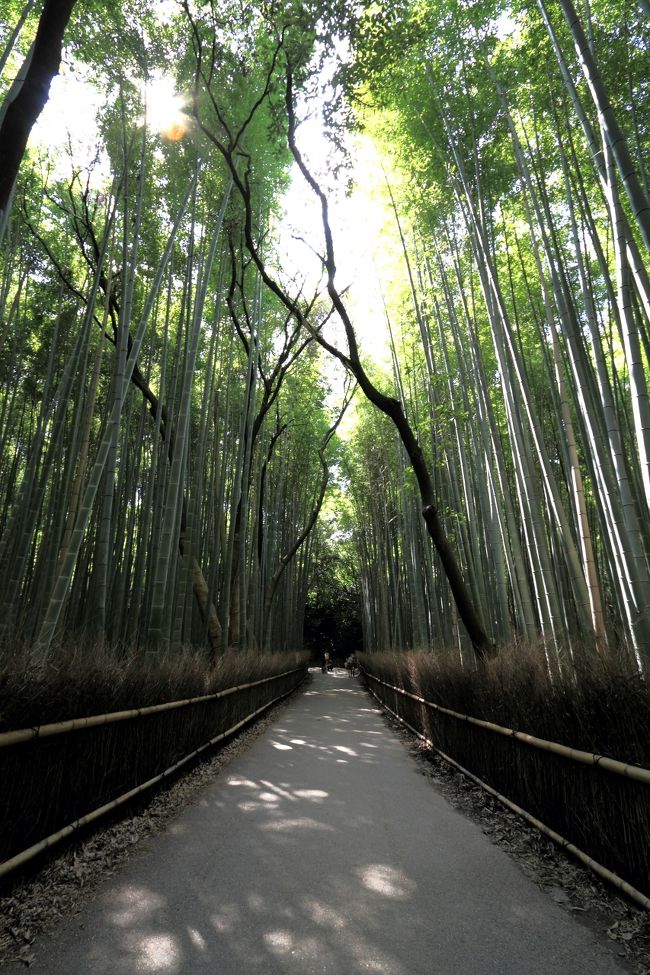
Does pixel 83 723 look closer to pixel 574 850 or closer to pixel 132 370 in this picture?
pixel 574 850

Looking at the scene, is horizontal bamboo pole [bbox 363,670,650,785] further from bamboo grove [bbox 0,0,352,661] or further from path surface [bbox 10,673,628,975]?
bamboo grove [bbox 0,0,352,661]

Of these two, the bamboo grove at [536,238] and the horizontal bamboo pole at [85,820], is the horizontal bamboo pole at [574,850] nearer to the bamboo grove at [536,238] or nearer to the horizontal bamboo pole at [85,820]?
the bamboo grove at [536,238]

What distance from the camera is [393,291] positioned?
6.31 m

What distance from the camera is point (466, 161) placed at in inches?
164

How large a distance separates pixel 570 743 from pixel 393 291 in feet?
18.7

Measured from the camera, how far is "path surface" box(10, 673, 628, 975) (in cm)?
128

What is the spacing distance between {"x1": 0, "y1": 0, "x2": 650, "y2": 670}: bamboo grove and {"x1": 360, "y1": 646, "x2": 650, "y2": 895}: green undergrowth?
0.23 metres

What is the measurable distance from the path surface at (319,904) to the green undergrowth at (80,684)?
593 millimetres

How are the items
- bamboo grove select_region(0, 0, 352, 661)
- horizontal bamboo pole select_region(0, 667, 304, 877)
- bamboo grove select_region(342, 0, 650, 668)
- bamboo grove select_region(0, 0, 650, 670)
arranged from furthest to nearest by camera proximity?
bamboo grove select_region(0, 0, 352, 661), bamboo grove select_region(0, 0, 650, 670), bamboo grove select_region(342, 0, 650, 668), horizontal bamboo pole select_region(0, 667, 304, 877)

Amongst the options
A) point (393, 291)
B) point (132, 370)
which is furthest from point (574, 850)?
point (393, 291)

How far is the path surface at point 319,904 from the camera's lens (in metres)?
1.28

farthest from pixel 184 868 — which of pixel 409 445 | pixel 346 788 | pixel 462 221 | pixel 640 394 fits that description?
pixel 462 221

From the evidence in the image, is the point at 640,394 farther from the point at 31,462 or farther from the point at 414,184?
the point at 31,462

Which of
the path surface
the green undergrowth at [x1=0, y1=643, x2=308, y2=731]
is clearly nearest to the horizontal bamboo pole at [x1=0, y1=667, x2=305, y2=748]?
the green undergrowth at [x1=0, y1=643, x2=308, y2=731]
